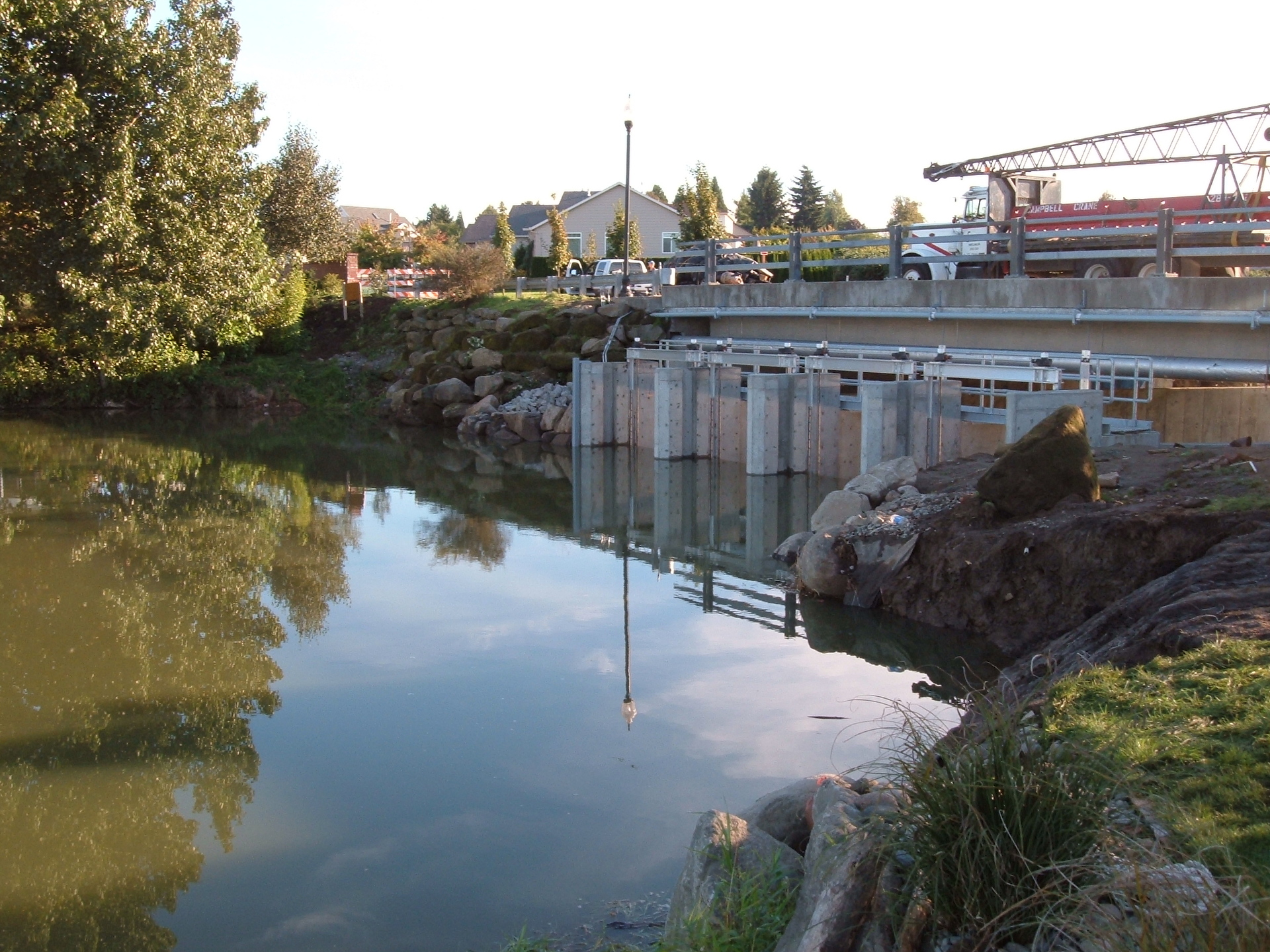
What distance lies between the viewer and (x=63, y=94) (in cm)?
2553

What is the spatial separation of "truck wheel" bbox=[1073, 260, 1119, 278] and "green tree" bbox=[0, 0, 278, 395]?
2077 cm

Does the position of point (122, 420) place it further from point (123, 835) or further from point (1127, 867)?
point (1127, 867)

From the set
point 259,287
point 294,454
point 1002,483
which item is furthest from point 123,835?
point 259,287

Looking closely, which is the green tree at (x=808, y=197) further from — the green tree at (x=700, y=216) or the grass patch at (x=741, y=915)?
the grass patch at (x=741, y=915)

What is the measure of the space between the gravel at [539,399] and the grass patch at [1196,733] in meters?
24.3

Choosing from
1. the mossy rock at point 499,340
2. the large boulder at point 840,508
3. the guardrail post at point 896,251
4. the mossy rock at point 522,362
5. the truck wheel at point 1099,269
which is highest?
the guardrail post at point 896,251

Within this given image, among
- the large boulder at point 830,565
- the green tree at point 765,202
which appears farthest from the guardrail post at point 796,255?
the green tree at point 765,202

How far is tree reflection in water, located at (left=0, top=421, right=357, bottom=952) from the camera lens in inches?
279

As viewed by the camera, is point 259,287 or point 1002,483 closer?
point 1002,483

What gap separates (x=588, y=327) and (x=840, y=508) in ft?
61.8

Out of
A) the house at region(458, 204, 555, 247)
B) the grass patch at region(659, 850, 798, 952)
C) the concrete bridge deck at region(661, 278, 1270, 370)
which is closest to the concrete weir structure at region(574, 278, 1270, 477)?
the concrete bridge deck at region(661, 278, 1270, 370)

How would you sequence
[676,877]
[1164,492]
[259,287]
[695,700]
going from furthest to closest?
[259,287], [1164,492], [695,700], [676,877]

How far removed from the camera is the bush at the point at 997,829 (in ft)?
13.5

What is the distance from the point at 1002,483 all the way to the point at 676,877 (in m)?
6.54
